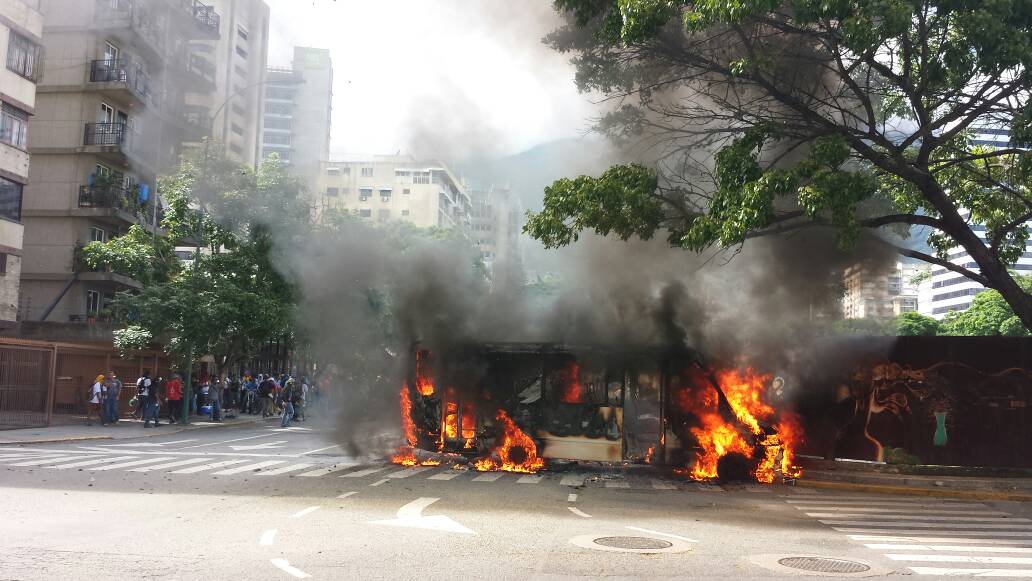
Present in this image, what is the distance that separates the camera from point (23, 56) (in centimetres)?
2748

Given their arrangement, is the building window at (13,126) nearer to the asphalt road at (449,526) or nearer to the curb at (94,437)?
the curb at (94,437)

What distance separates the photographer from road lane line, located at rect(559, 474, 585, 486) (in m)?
13.5

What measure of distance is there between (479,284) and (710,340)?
529 centimetres

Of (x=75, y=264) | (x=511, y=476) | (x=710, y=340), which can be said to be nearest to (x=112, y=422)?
(x=75, y=264)

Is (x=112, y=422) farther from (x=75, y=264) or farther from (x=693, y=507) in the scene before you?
(x=693, y=507)

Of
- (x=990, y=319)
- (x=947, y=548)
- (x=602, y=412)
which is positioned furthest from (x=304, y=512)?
(x=990, y=319)

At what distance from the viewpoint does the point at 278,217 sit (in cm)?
2669

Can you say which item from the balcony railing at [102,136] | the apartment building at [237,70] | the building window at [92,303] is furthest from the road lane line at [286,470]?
the balcony railing at [102,136]

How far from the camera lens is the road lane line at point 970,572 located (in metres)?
7.20

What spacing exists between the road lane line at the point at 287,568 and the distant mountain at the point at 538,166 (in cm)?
1172

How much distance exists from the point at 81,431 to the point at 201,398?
9008 millimetres

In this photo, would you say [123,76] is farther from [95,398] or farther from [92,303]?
[95,398]

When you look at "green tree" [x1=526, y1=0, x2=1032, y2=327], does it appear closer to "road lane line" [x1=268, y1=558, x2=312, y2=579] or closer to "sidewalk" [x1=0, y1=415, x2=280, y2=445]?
"road lane line" [x1=268, y1=558, x2=312, y2=579]

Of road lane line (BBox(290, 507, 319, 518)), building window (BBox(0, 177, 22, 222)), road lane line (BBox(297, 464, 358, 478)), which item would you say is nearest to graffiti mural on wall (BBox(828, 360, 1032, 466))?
road lane line (BBox(297, 464, 358, 478))
